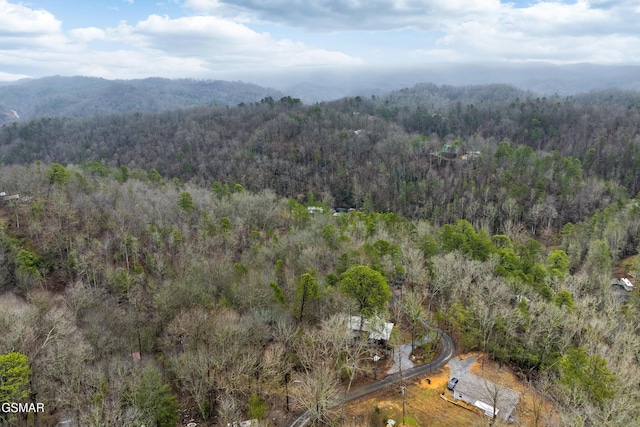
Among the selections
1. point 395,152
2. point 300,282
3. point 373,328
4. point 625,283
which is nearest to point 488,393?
point 373,328

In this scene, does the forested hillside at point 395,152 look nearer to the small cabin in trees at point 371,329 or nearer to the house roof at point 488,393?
the small cabin in trees at point 371,329

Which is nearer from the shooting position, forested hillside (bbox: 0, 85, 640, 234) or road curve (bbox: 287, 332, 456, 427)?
road curve (bbox: 287, 332, 456, 427)

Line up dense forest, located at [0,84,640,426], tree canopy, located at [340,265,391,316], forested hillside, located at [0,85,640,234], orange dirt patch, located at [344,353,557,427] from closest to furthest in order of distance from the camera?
1. dense forest, located at [0,84,640,426]
2. orange dirt patch, located at [344,353,557,427]
3. tree canopy, located at [340,265,391,316]
4. forested hillside, located at [0,85,640,234]

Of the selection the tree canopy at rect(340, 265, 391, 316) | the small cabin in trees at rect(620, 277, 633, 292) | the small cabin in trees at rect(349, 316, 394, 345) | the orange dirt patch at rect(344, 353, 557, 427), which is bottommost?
the small cabin in trees at rect(620, 277, 633, 292)

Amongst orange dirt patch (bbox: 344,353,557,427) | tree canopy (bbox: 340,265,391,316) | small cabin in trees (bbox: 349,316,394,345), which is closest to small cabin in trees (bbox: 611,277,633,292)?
orange dirt patch (bbox: 344,353,557,427)

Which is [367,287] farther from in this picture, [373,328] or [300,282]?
[300,282]

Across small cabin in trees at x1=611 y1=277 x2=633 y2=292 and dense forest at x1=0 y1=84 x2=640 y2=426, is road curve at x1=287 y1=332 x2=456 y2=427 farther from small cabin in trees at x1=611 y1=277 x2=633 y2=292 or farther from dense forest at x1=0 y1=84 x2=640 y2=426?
small cabin in trees at x1=611 y1=277 x2=633 y2=292
